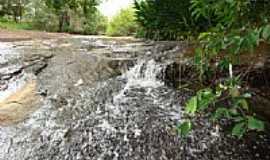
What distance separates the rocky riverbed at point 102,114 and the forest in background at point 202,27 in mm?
312

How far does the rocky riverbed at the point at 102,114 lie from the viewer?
142 inches

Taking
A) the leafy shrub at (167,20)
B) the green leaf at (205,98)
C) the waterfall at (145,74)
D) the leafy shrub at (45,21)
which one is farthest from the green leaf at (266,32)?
the leafy shrub at (45,21)

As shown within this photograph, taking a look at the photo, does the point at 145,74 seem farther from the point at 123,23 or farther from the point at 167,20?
the point at 123,23

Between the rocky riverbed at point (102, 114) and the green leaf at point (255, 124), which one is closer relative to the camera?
the green leaf at point (255, 124)

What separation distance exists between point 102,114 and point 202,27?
13.0 feet

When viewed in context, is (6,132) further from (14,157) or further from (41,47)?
(41,47)

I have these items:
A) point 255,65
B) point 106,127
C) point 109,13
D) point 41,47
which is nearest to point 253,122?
point 106,127

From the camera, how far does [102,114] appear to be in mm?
4160

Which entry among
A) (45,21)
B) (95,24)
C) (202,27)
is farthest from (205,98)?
(95,24)

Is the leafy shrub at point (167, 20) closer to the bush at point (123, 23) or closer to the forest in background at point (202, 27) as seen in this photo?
the forest in background at point (202, 27)

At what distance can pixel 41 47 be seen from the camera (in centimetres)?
699

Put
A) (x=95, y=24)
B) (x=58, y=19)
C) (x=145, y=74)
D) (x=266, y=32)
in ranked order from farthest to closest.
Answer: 1. (x=95, y=24)
2. (x=58, y=19)
3. (x=145, y=74)
4. (x=266, y=32)

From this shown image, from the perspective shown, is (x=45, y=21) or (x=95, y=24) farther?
(x=95, y=24)

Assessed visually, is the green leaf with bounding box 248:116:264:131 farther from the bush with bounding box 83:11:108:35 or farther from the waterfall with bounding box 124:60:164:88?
the bush with bounding box 83:11:108:35
